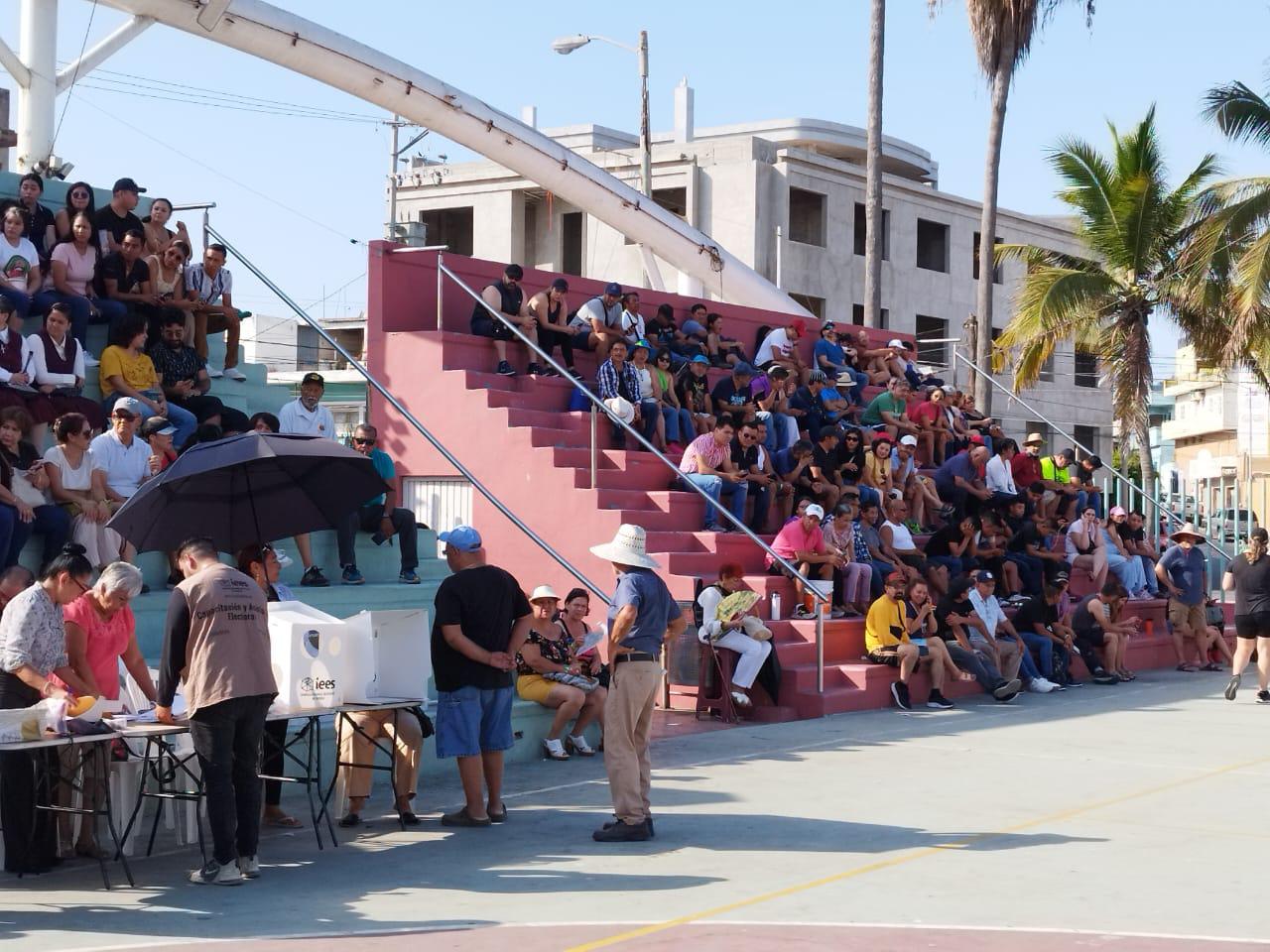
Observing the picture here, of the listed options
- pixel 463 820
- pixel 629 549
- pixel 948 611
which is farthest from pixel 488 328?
pixel 463 820

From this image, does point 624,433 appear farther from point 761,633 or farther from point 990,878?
point 990,878

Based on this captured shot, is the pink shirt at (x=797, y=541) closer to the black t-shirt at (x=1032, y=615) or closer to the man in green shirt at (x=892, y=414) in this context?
the black t-shirt at (x=1032, y=615)

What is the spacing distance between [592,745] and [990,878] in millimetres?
5149

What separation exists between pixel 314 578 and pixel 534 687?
233 centimetres

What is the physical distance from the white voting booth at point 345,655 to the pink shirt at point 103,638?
0.82 meters

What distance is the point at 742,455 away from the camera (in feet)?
59.0

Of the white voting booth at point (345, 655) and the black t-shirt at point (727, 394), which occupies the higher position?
the black t-shirt at point (727, 394)

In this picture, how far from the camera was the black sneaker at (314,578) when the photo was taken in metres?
13.7

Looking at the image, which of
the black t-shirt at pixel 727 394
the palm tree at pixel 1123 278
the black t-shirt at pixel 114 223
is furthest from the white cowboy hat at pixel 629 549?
the palm tree at pixel 1123 278

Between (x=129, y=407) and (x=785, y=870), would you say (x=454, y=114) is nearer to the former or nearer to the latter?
(x=129, y=407)

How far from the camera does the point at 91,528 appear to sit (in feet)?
38.3

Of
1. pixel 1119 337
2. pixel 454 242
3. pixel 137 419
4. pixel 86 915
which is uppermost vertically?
pixel 454 242

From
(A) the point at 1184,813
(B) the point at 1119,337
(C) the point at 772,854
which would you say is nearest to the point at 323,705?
(C) the point at 772,854

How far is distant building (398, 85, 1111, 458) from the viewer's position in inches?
1692
